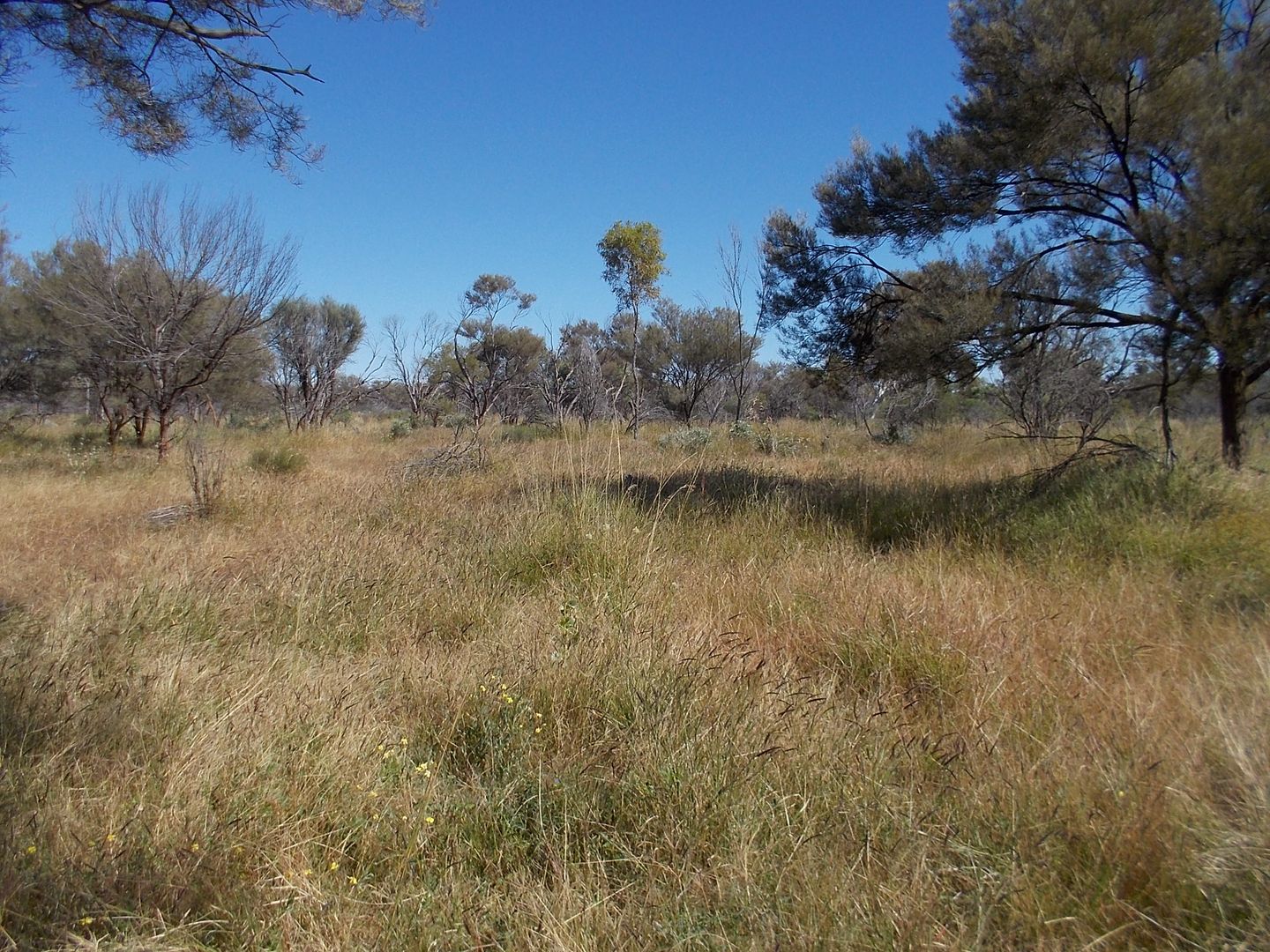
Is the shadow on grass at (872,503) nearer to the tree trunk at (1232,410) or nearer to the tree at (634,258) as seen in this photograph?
the tree trunk at (1232,410)

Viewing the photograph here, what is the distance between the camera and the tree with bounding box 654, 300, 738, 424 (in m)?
24.1

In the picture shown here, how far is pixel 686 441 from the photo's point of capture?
12.0 m

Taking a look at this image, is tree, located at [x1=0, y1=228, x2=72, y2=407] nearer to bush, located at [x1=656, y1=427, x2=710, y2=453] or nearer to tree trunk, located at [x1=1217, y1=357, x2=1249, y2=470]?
bush, located at [x1=656, y1=427, x2=710, y2=453]

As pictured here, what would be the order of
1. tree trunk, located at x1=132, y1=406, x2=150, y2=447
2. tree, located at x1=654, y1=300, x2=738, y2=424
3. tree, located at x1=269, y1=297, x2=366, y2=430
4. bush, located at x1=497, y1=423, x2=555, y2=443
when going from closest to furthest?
1. tree trunk, located at x1=132, y1=406, x2=150, y2=447
2. bush, located at x1=497, y1=423, x2=555, y2=443
3. tree, located at x1=269, y1=297, x2=366, y2=430
4. tree, located at x1=654, y1=300, x2=738, y2=424

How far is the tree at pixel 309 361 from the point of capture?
19.8 meters

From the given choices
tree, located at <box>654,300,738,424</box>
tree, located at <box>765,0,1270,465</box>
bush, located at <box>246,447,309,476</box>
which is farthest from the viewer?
tree, located at <box>654,300,738,424</box>

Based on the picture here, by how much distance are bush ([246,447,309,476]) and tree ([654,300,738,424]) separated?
15.8 meters

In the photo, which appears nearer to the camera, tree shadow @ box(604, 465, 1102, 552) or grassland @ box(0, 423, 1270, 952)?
grassland @ box(0, 423, 1270, 952)

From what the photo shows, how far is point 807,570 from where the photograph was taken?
152 inches

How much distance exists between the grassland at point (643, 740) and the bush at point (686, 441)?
6.80 metres

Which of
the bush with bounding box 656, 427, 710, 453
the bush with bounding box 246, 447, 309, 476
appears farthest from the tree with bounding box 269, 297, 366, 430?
the bush with bounding box 656, 427, 710, 453

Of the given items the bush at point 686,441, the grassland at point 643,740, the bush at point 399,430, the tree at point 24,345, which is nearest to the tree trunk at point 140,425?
the tree at point 24,345

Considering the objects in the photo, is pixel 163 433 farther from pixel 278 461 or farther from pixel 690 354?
pixel 690 354

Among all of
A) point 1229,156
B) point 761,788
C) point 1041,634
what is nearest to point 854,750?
point 761,788
